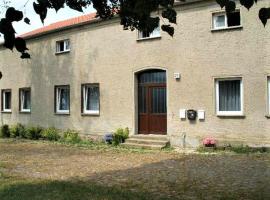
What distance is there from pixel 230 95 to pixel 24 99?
14127 mm

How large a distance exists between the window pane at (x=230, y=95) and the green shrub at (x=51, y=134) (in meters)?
8.99

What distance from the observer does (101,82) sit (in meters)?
20.8

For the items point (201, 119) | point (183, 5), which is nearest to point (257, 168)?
point (201, 119)

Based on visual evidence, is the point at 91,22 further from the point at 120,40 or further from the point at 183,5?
the point at 183,5

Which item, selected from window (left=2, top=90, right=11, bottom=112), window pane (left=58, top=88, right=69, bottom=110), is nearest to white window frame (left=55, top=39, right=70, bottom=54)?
window pane (left=58, top=88, right=69, bottom=110)

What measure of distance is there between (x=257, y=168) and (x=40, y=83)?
50.3 ft

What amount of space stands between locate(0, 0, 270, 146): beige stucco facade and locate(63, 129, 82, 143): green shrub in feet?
1.27

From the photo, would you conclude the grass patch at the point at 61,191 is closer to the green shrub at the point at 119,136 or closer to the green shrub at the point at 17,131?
the green shrub at the point at 119,136

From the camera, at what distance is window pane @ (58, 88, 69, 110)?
23266mm

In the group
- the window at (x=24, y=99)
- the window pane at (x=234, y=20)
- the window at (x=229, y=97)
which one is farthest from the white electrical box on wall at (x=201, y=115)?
the window at (x=24, y=99)

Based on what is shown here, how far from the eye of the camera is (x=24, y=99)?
2673cm

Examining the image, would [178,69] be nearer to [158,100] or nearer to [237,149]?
[158,100]

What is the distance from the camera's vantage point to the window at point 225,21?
54.3ft

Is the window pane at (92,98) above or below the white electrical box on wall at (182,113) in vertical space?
above
